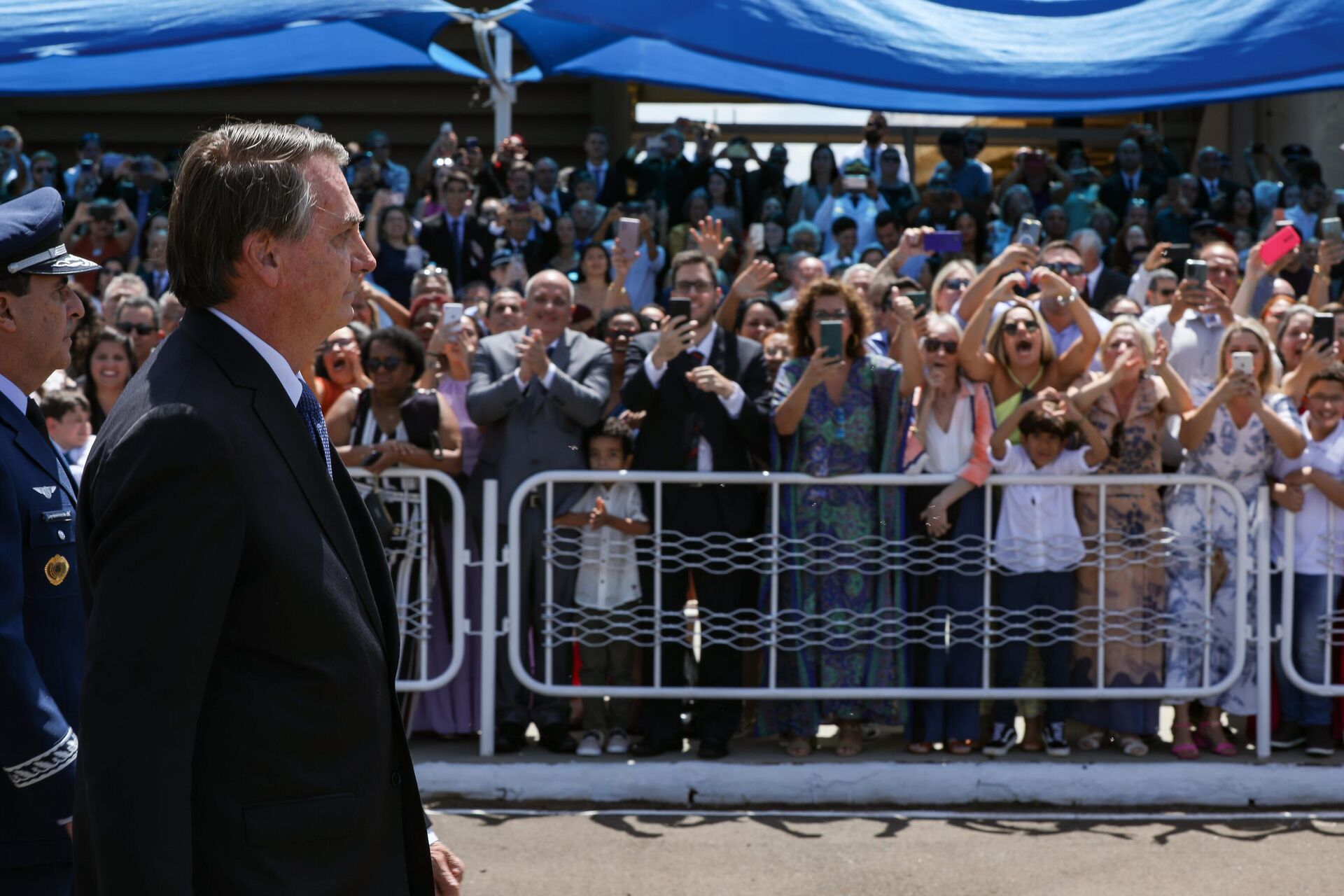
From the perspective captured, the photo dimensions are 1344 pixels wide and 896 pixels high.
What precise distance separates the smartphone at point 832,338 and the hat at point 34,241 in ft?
11.7

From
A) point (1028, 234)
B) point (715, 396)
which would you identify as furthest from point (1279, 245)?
point (715, 396)

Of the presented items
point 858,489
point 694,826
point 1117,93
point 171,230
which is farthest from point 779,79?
point 171,230

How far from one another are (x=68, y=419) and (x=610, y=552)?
2277 millimetres

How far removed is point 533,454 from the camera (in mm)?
6527

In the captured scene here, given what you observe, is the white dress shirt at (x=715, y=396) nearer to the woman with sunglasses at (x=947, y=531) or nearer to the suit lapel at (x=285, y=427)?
the woman with sunglasses at (x=947, y=531)

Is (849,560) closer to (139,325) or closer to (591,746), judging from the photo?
(591,746)

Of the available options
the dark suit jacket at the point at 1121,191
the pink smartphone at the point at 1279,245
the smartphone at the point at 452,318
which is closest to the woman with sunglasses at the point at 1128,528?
the pink smartphone at the point at 1279,245

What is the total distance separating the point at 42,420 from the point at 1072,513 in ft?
14.8

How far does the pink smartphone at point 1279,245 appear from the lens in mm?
7457

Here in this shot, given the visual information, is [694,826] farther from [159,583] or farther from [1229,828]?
[159,583]

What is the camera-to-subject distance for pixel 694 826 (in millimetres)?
5750

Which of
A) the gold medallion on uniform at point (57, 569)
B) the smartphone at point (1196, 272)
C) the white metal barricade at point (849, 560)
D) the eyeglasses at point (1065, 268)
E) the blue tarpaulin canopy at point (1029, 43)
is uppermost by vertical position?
the blue tarpaulin canopy at point (1029, 43)

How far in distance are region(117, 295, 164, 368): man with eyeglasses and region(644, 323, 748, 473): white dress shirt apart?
2604 mm

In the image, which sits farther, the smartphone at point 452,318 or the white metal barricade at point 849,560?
the smartphone at point 452,318
